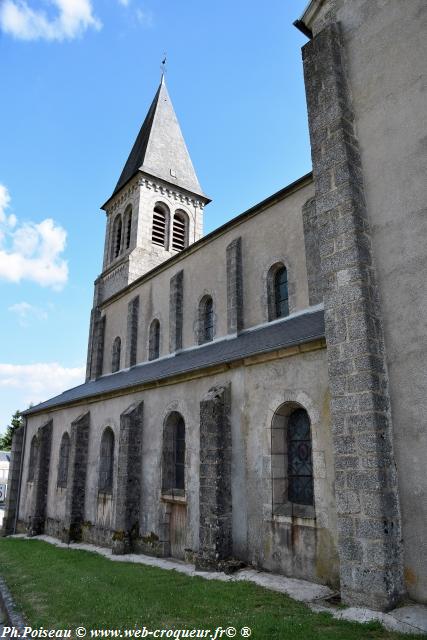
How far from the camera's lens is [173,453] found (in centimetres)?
1161

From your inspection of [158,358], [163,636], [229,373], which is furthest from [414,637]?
[158,358]

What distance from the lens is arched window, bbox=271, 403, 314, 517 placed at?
8023 millimetres

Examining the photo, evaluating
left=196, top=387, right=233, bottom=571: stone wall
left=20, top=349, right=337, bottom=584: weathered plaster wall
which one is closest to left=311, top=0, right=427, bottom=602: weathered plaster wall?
left=20, top=349, right=337, bottom=584: weathered plaster wall

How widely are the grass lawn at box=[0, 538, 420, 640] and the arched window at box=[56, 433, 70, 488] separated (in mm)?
7394

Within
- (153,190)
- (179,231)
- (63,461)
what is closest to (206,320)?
(63,461)

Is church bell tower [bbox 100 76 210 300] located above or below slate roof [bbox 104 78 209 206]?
below

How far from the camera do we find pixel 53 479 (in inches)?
685

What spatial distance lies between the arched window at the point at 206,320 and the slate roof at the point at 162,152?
12.9 metres

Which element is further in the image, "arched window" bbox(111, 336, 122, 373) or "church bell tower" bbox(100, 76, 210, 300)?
"church bell tower" bbox(100, 76, 210, 300)

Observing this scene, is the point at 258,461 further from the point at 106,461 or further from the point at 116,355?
the point at 116,355

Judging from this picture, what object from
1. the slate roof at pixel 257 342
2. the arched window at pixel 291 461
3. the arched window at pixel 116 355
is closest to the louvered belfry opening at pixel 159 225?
the arched window at pixel 116 355

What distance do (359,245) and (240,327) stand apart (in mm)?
6438

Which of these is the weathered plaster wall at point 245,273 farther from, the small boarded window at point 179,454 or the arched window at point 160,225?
the arched window at point 160,225

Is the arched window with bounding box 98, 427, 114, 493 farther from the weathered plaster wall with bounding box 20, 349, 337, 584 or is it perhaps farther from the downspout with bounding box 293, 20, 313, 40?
the downspout with bounding box 293, 20, 313, 40
